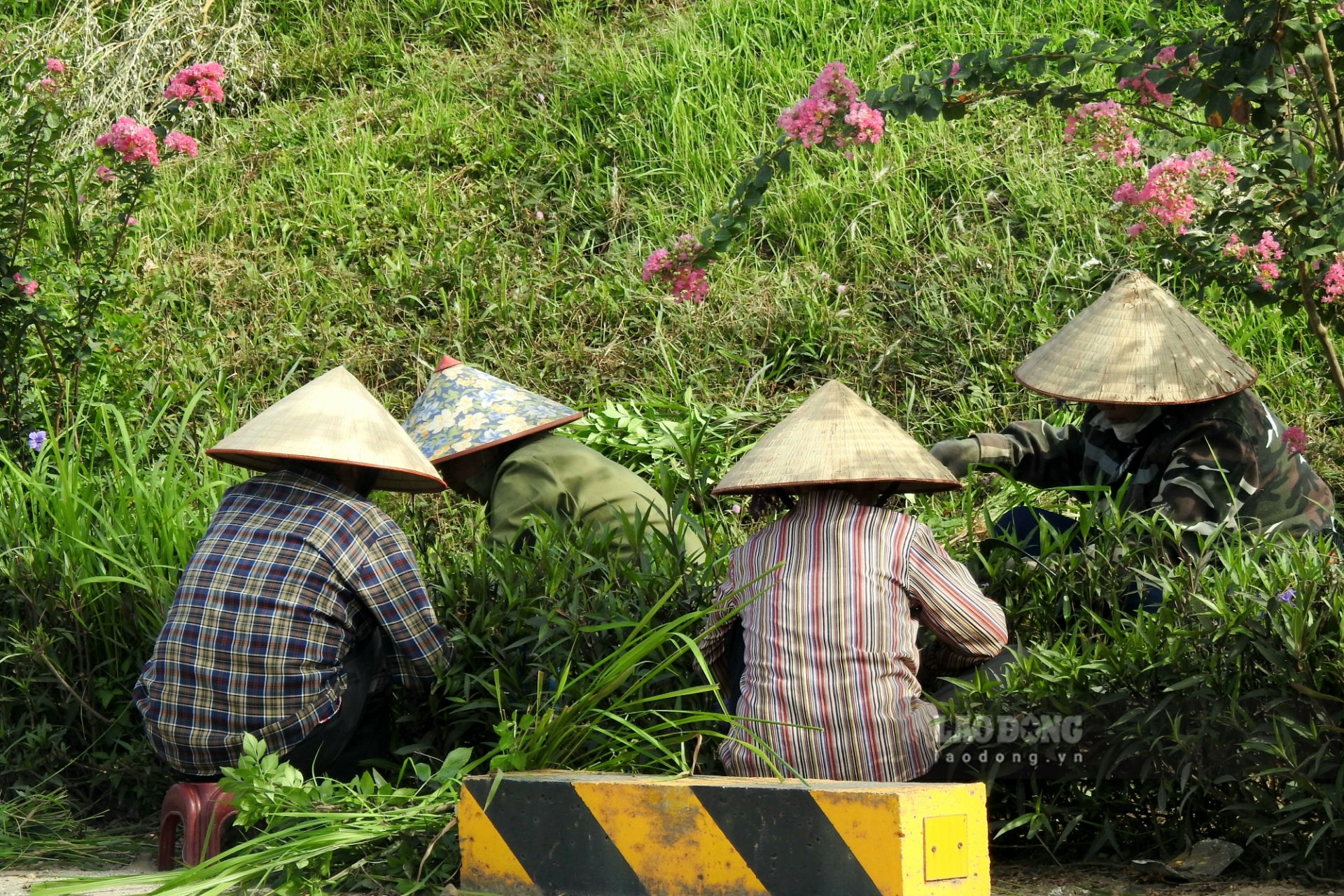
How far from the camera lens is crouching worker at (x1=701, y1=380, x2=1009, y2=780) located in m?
2.90

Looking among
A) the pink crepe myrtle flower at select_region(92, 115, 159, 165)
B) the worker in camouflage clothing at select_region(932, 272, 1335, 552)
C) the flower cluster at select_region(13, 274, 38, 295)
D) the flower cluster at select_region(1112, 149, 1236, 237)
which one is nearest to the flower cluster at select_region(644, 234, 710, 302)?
the worker in camouflage clothing at select_region(932, 272, 1335, 552)

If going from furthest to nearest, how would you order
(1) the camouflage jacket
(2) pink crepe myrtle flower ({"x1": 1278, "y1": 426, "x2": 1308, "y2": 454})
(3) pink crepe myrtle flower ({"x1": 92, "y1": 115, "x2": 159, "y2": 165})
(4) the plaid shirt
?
(3) pink crepe myrtle flower ({"x1": 92, "y1": 115, "x2": 159, "y2": 165}), (2) pink crepe myrtle flower ({"x1": 1278, "y1": 426, "x2": 1308, "y2": 454}), (1) the camouflage jacket, (4) the plaid shirt

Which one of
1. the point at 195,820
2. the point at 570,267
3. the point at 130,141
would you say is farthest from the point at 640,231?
the point at 195,820

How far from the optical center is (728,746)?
2.96 meters

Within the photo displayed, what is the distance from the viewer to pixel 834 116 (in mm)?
3918

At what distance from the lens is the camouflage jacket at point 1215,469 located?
349 cm

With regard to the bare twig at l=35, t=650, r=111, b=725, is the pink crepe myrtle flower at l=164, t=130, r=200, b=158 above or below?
above

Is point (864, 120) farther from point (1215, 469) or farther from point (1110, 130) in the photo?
point (1215, 469)

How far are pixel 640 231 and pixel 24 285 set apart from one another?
2.83m

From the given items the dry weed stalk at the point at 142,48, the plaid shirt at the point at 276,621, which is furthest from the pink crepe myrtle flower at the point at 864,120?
the dry weed stalk at the point at 142,48

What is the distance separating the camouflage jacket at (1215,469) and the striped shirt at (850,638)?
75cm

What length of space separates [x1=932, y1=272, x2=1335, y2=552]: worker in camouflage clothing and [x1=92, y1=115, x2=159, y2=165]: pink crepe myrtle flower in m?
3.30

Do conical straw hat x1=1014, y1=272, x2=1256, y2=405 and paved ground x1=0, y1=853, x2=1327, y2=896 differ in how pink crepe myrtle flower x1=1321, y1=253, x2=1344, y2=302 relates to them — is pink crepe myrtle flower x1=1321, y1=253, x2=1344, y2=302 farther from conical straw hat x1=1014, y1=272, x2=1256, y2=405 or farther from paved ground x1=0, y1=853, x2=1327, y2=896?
paved ground x1=0, y1=853, x2=1327, y2=896

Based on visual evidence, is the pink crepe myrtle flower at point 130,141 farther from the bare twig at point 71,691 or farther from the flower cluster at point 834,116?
the flower cluster at point 834,116
